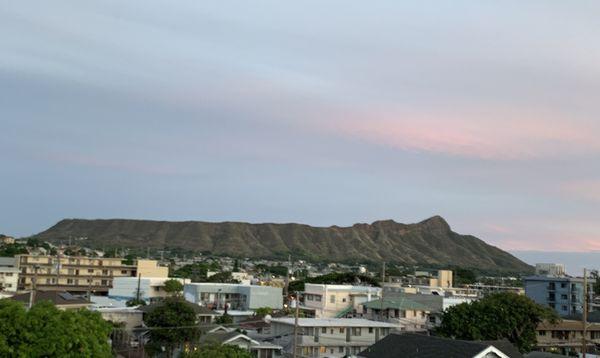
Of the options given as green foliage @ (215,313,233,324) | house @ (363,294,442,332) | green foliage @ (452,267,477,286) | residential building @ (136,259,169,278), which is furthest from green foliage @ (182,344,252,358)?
green foliage @ (452,267,477,286)

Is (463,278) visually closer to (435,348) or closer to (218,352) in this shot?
(435,348)

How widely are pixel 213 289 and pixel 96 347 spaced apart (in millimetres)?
55788

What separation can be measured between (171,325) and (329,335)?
12.4 metres

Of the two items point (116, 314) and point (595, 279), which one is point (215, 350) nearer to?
point (116, 314)

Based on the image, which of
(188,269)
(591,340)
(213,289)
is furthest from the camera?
(188,269)

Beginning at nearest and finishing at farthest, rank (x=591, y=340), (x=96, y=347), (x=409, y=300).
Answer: (x=96, y=347)
(x=591, y=340)
(x=409, y=300)

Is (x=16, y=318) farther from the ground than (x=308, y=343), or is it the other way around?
(x=16, y=318)

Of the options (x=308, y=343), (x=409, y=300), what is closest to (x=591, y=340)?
(x=409, y=300)

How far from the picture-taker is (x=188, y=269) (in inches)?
4978

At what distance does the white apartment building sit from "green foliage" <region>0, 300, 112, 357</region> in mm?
49744

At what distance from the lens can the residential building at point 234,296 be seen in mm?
83125

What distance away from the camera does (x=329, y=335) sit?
51125mm

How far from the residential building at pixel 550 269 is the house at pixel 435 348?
77.6 metres

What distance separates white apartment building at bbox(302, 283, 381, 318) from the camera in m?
77.2
